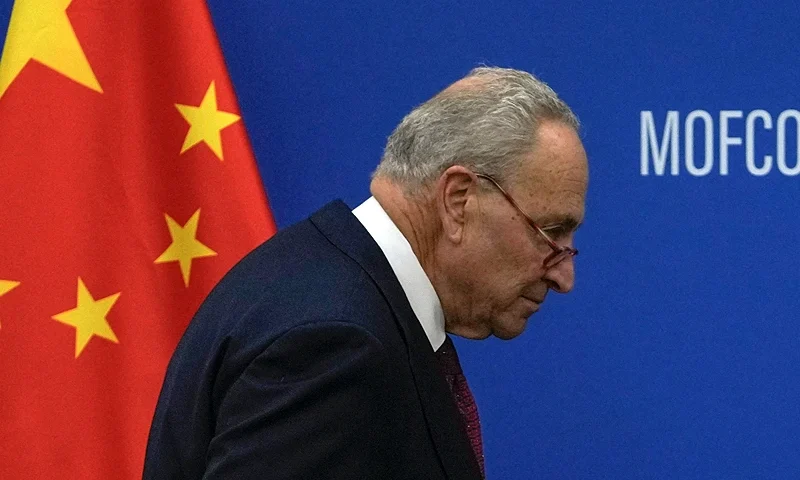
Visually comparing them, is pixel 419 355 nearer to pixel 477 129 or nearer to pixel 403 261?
pixel 403 261

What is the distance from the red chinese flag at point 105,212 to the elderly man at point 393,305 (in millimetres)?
619

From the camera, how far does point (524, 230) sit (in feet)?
3.56

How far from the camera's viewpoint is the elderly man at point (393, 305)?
896 millimetres

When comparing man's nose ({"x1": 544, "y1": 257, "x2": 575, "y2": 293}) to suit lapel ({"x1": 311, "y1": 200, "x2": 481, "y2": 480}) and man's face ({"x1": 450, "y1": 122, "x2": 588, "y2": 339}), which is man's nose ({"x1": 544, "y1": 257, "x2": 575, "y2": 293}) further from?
suit lapel ({"x1": 311, "y1": 200, "x2": 481, "y2": 480})

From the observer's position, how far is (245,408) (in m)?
0.91

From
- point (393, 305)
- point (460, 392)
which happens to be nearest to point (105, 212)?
point (460, 392)

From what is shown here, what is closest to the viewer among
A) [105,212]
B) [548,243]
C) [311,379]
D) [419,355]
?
[311,379]

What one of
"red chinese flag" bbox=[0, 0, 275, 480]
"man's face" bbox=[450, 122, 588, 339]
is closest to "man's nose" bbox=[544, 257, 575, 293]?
"man's face" bbox=[450, 122, 588, 339]

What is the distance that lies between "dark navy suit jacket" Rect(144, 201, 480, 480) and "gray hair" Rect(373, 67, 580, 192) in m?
0.08

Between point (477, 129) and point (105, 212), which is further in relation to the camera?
point (105, 212)

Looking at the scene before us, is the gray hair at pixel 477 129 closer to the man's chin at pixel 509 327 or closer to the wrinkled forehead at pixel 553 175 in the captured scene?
the wrinkled forehead at pixel 553 175

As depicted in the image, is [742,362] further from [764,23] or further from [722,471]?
[764,23]

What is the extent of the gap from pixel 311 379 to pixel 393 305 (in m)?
0.12

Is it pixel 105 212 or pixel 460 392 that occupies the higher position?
pixel 105 212
